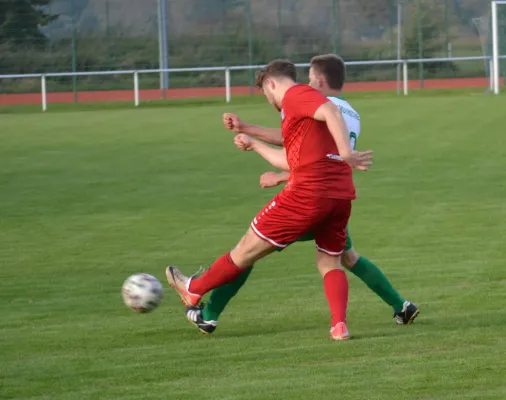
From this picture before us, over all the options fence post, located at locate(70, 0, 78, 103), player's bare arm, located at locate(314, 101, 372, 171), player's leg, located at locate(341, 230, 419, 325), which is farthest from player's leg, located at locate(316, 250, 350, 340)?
fence post, located at locate(70, 0, 78, 103)

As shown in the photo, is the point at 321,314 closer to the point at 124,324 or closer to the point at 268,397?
the point at 124,324

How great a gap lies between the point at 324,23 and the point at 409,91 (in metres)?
3.81

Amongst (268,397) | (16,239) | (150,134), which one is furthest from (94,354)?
(150,134)

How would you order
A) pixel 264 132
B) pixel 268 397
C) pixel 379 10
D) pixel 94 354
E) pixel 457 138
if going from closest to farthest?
pixel 268 397
pixel 94 354
pixel 264 132
pixel 457 138
pixel 379 10

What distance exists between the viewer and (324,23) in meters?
40.8

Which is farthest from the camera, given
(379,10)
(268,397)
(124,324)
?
(379,10)

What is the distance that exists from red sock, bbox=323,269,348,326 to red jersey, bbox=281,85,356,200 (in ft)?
1.68

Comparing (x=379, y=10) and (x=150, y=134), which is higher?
(x=379, y=10)

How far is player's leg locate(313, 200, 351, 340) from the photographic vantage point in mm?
7156

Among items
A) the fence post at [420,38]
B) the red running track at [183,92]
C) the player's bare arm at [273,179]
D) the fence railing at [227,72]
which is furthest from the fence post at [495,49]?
the player's bare arm at [273,179]

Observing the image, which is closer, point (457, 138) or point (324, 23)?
point (457, 138)

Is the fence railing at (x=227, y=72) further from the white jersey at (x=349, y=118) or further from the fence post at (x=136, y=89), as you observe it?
the white jersey at (x=349, y=118)

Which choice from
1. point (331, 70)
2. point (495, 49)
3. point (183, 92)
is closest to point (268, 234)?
point (331, 70)

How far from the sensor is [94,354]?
7012 mm
